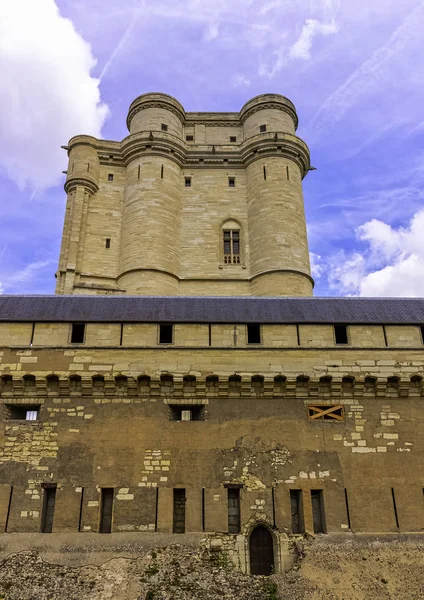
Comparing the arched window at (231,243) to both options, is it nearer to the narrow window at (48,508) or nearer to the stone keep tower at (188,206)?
the stone keep tower at (188,206)

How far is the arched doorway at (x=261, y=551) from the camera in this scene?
12297 mm

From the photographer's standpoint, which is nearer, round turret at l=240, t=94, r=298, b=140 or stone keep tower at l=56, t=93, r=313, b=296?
stone keep tower at l=56, t=93, r=313, b=296

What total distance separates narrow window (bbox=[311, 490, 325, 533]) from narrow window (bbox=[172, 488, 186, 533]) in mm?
3077

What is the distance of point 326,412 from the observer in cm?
1388

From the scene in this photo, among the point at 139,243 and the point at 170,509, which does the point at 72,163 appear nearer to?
the point at 139,243

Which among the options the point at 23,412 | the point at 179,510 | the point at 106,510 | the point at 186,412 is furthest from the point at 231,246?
the point at 106,510

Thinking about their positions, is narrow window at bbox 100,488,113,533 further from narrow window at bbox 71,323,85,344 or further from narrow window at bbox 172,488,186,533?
narrow window at bbox 71,323,85,344

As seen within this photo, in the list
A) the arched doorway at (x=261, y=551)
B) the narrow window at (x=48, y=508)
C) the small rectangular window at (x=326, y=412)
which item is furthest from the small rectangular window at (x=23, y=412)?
the small rectangular window at (x=326, y=412)

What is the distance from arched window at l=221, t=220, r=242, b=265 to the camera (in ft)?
88.4

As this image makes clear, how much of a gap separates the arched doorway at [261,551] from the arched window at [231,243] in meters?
15.8

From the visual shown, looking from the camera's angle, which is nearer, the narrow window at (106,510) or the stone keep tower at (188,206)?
the narrow window at (106,510)

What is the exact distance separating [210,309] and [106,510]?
578cm

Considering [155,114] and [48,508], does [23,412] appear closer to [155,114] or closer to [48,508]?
[48,508]

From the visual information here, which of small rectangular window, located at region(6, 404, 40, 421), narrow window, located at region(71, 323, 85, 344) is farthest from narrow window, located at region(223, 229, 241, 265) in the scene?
small rectangular window, located at region(6, 404, 40, 421)
